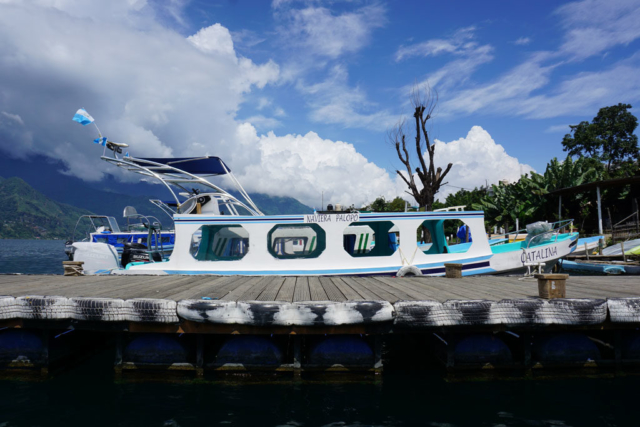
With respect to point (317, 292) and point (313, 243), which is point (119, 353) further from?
point (313, 243)

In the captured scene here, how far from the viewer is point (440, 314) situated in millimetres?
4465

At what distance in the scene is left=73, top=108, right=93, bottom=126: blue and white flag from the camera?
1025cm

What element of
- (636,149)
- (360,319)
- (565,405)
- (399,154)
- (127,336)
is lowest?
(565,405)

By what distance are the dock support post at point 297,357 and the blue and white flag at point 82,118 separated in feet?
31.3

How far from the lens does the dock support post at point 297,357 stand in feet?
15.9

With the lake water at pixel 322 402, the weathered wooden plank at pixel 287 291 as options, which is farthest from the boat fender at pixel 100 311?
the weathered wooden plank at pixel 287 291

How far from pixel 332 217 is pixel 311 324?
17.1 ft

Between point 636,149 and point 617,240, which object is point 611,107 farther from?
point 617,240

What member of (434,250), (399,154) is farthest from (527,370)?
(399,154)

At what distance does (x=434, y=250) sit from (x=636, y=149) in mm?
45573

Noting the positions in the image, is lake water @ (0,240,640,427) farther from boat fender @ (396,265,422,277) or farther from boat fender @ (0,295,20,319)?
boat fender @ (396,265,422,277)

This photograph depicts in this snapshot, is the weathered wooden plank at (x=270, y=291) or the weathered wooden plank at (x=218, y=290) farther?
the weathered wooden plank at (x=218, y=290)

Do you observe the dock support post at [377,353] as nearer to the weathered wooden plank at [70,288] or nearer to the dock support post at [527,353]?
the dock support post at [527,353]

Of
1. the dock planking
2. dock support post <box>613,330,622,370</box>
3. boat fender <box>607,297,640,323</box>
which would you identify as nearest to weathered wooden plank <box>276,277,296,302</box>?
the dock planking
